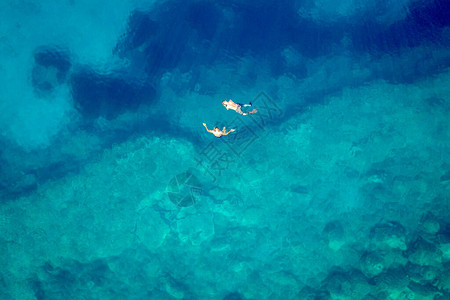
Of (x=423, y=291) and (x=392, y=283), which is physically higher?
(x=392, y=283)

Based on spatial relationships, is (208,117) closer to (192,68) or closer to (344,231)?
(192,68)

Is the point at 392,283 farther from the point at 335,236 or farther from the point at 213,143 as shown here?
the point at 213,143

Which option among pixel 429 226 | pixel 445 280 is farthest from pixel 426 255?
pixel 445 280

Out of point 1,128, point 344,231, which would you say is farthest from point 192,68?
point 344,231

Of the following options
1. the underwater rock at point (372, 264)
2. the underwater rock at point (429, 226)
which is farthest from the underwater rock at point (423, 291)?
the underwater rock at point (429, 226)

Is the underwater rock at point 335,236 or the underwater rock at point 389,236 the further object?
the underwater rock at point 335,236

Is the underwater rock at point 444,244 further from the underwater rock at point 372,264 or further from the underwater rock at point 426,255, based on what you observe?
the underwater rock at point 372,264
